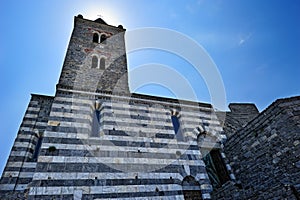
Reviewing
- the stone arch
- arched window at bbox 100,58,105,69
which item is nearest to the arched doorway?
arched window at bbox 100,58,105,69

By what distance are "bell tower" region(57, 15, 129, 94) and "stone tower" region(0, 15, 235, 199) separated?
0.06m

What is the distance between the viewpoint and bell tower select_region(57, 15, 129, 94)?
9336 mm

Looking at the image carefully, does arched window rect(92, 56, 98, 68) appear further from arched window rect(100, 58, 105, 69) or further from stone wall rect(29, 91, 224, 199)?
stone wall rect(29, 91, 224, 199)

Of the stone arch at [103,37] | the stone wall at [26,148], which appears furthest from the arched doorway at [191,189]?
the stone arch at [103,37]

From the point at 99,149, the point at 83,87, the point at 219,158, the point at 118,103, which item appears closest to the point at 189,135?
the point at 219,158

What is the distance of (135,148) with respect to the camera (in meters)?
7.51

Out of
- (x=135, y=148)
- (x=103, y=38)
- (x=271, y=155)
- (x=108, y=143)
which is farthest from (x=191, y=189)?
(x=103, y=38)

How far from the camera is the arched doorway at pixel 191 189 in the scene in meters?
7.08

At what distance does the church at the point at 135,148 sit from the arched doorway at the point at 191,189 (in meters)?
0.04

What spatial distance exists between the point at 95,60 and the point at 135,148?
6.12 m

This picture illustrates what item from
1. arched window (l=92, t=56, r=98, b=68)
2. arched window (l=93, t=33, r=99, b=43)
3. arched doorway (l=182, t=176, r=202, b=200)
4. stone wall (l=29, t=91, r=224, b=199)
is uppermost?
arched window (l=93, t=33, r=99, b=43)

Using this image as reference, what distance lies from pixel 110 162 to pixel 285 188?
5.73 m

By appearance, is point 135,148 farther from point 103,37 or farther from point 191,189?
point 103,37

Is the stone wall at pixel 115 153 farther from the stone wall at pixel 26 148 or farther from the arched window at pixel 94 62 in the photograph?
the arched window at pixel 94 62
